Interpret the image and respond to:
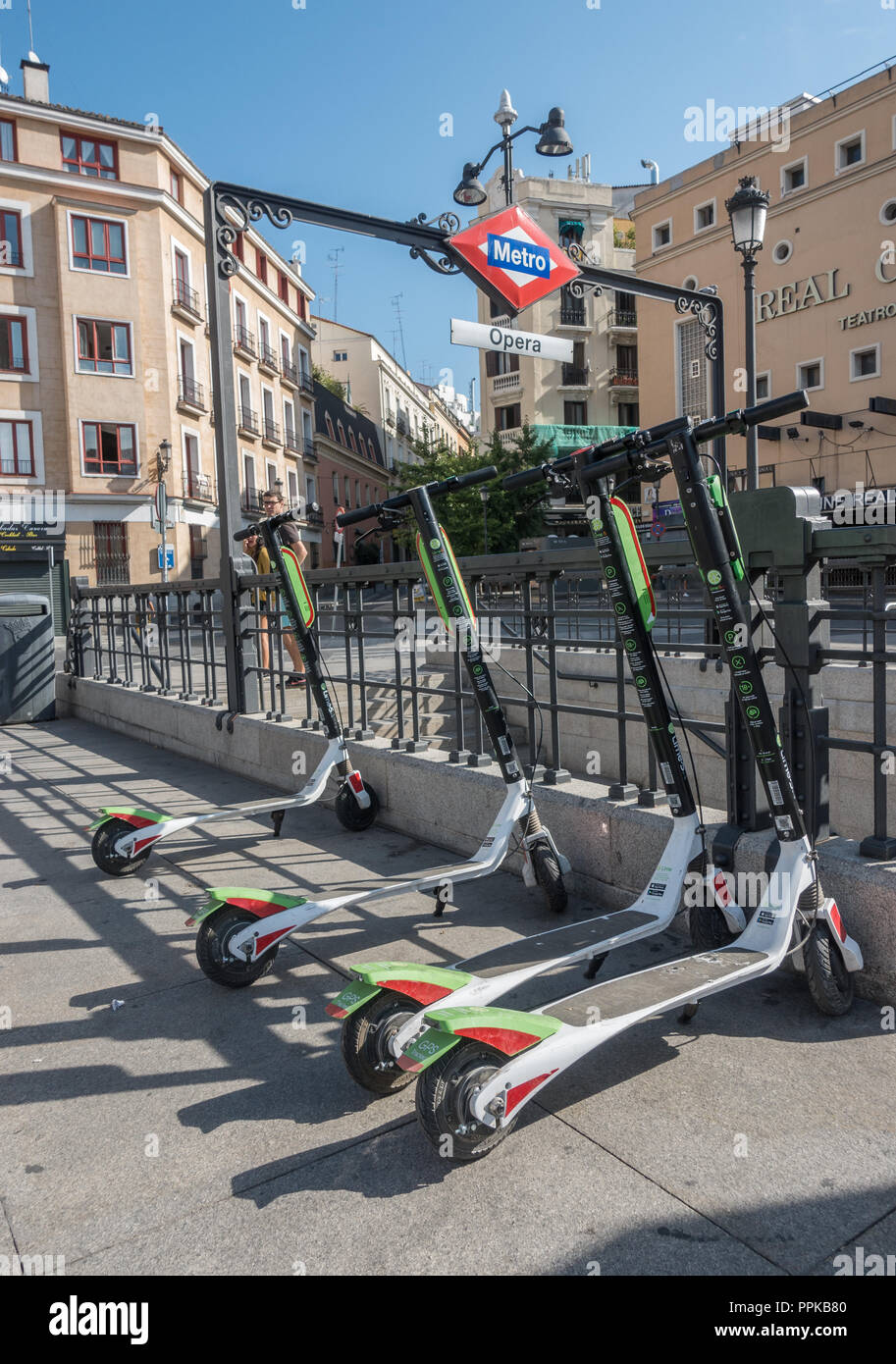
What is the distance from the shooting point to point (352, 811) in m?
5.60

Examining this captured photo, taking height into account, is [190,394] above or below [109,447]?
above

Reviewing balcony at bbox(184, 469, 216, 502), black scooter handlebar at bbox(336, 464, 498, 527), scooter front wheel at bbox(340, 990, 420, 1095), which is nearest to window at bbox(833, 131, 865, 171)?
balcony at bbox(184, 469, 216, 502)

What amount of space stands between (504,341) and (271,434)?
3775 centimetres

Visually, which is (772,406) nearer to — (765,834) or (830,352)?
(765,834)

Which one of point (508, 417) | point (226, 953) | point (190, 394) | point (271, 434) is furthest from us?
point (508, 417)

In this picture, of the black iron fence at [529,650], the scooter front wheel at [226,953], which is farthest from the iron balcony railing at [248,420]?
the scooter front wheel at [226,953]

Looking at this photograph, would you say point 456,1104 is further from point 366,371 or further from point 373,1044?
point 366,371

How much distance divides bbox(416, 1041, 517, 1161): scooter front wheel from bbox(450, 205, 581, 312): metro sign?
5917 millimetres

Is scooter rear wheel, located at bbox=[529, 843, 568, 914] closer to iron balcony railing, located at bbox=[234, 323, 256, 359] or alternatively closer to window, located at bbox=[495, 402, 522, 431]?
iron balcony railing, located at bbox=[234, 323, 256, 359]

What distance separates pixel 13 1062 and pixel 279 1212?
1.26m

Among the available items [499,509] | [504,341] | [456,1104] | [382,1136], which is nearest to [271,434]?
[499,509]

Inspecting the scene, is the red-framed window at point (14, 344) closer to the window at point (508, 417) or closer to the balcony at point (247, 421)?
the balcony at point (247, 421)
